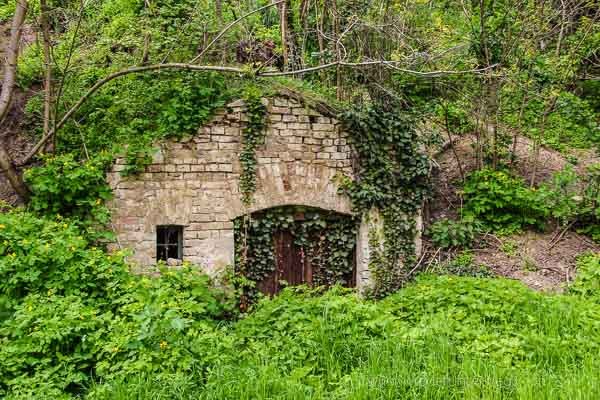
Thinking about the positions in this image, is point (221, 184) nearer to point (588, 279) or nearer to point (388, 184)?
point (388, 184)

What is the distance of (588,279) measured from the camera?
319 inches

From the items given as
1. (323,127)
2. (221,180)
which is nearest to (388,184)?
(323,127)

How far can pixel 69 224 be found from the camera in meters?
6.97

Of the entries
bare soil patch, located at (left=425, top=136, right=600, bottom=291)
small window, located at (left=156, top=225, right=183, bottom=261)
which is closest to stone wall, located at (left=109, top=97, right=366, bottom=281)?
small window, located at (left=156, top=225, right=183, bottom=261)

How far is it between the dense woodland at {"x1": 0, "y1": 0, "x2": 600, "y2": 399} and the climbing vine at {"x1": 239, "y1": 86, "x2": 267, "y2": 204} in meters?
0.04

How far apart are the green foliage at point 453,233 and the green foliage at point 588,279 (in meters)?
1.73

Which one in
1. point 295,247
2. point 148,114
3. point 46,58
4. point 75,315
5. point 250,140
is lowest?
point 75,315

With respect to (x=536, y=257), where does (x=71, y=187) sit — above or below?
above

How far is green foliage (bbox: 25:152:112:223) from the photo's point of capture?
7.04m

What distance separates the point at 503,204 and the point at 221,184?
495 cm

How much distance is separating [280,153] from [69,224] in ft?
10.1

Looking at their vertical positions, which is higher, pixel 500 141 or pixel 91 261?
pixel 500 141

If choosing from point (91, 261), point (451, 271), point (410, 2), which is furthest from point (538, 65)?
point (91, 261)

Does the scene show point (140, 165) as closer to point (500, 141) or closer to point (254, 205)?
point (254, 205)
